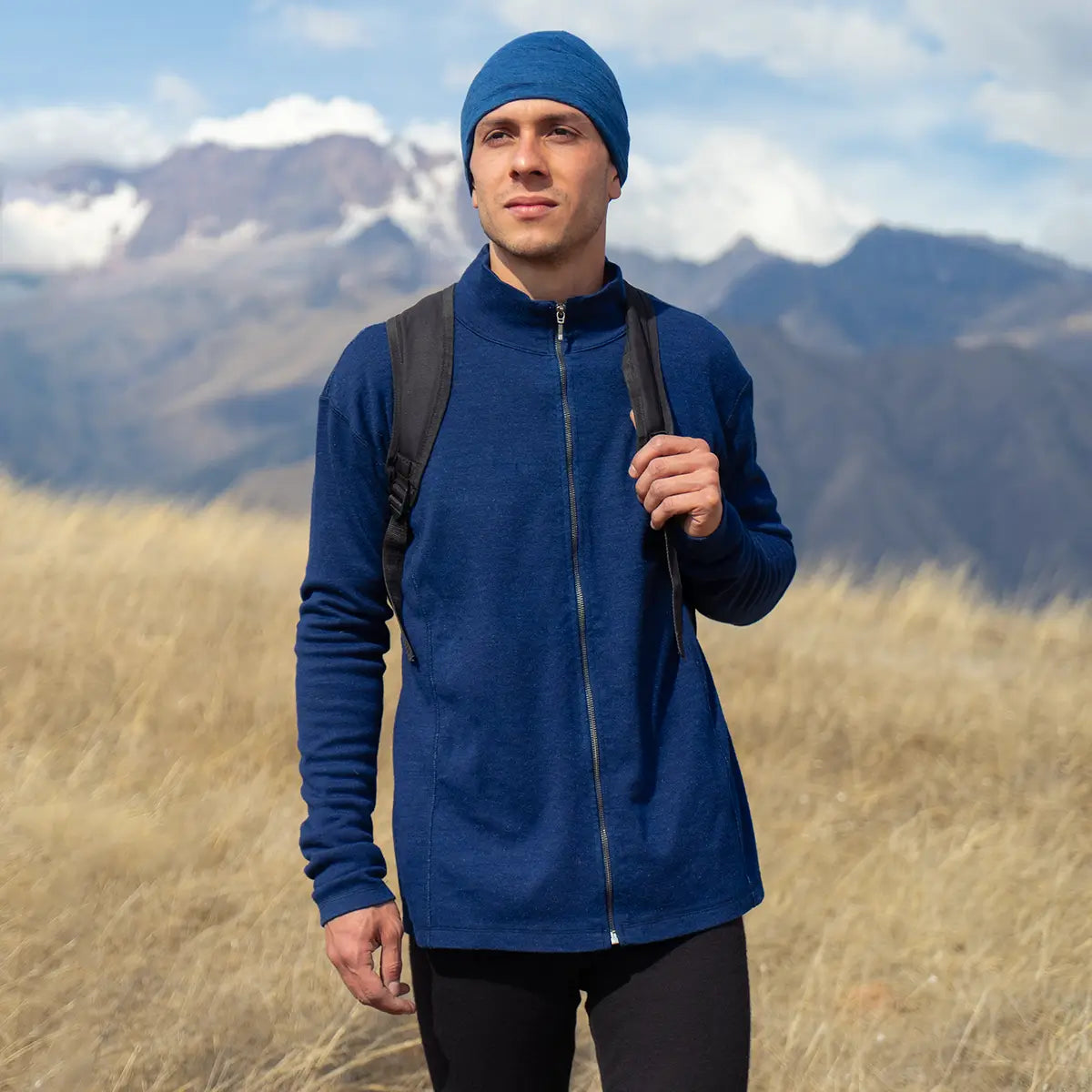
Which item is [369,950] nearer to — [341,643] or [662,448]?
[341,643]

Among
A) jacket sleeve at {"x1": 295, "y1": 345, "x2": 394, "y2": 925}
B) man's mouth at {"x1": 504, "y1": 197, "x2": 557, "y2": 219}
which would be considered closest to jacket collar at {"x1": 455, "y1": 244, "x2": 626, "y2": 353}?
man's mouth at {"x1": 504, "y1": 197, "x2": 557, "y2": 219}

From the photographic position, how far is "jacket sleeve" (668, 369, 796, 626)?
1960 millimetres

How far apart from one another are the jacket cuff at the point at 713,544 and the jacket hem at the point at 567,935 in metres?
0.50

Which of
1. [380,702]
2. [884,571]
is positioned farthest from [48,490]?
[380,702]

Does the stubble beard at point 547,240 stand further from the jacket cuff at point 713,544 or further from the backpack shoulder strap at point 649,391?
the jacket cuff at point 713,544

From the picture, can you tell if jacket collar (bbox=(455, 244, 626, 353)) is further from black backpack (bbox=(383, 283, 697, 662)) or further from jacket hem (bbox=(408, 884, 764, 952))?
jacket hem (bbox=(408, 884, 764, 952))

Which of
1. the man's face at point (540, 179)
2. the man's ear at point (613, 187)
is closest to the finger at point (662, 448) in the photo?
the man's face at point (540, 179)

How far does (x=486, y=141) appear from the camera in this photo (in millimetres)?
2072

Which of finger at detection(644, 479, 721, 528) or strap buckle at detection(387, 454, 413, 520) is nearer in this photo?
finger at detection(644, 479, 721, 528)

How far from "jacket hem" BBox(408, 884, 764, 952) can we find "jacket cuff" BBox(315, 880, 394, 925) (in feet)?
0.28

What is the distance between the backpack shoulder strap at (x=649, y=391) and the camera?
1948 millimetres

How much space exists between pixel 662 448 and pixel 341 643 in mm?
581

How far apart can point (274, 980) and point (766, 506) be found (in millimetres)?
2461

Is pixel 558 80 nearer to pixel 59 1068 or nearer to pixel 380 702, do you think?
→ pixel 380 702
